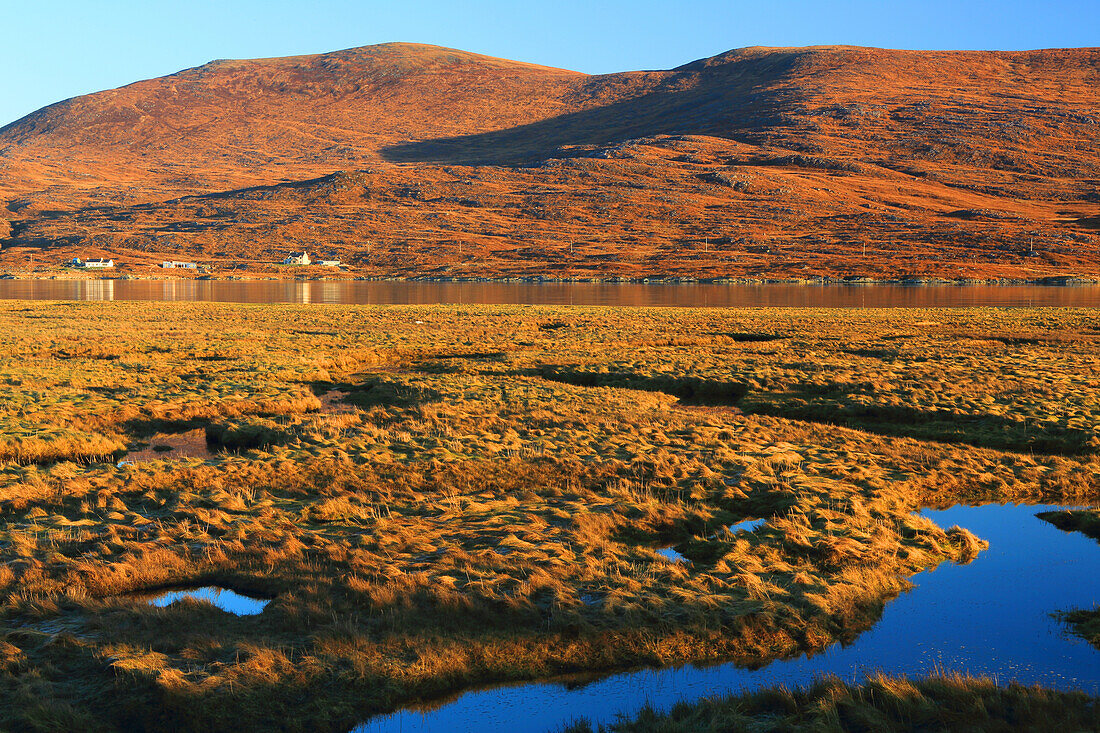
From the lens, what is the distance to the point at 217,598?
1052 cm

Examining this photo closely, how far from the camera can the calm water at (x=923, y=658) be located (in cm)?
825

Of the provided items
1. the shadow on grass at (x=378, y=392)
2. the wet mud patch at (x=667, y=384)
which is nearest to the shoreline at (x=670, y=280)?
the wet mud patch at (x=667, y=384)

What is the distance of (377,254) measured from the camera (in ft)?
630

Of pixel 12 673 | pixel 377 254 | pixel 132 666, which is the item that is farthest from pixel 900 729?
pixel 377 254

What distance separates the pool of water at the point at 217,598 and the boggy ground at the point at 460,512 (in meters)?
0.15

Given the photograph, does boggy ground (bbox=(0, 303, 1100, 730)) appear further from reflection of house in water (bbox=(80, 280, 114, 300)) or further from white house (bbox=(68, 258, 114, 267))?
white house (bbox=(68, 258, 114, 267))

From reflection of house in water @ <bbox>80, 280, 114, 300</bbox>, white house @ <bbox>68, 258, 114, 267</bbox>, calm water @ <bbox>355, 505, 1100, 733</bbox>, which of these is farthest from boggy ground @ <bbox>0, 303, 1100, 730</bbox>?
white house @ <bbox>68, 258, 114, 267</bbox>

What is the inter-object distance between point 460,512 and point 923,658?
698 cm

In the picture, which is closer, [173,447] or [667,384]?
[173,447]

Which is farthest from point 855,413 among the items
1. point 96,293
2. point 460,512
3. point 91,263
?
point 91,263

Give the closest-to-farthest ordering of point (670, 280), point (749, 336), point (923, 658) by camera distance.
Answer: point (923, 658)
point (749, 336)
point (670, 280)

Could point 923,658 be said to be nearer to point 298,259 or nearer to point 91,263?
point 298,259

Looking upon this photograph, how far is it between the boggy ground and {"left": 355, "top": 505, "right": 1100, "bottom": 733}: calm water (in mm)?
279

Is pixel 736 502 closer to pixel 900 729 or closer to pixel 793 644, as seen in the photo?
pixel 793 644
